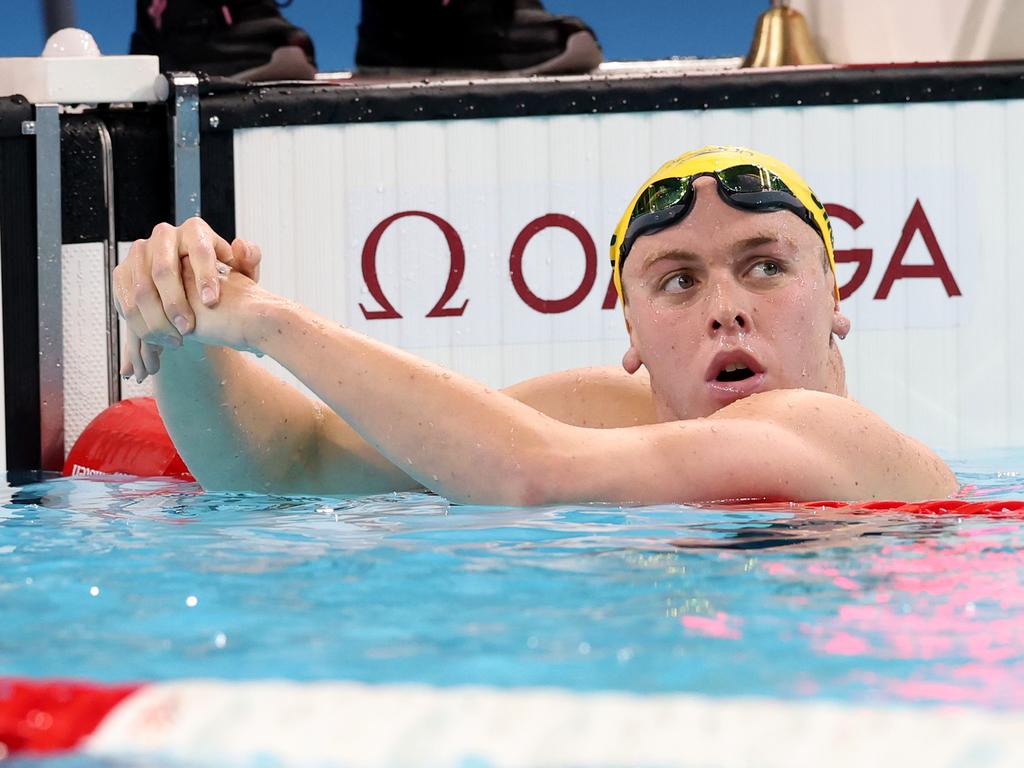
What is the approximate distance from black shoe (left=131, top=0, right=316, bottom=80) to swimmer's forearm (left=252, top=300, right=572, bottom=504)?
2534mm

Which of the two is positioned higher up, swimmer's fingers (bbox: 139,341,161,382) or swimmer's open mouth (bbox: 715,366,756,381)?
swimmer's fingers (bbox: 139,341,161,382)

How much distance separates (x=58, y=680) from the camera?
110cm

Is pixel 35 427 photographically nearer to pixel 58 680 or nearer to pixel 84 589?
pixel 84 589

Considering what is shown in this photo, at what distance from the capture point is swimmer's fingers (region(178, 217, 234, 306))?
213cm

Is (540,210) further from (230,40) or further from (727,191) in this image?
(727,191)

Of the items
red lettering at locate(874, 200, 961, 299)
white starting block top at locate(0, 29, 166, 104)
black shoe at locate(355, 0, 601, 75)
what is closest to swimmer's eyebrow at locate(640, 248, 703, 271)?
red lettering at locate(874, 200, 961, 299)

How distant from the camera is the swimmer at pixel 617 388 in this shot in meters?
2.04

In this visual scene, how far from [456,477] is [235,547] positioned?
1.14 ft

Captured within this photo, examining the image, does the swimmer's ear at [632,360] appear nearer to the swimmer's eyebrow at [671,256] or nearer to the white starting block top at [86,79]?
the swimmer's eyebrow at [671,256]

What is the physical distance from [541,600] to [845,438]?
0.90 metres

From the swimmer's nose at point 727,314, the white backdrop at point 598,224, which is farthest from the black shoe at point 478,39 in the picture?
the swimmer's nose at point 727,314

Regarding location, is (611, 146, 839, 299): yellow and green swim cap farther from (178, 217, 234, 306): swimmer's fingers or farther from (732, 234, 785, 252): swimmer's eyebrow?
(178, 217, 234, 306): swimmer's fingers

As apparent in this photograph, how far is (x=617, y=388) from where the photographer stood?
2.84 meters

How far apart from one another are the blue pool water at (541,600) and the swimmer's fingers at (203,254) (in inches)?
15.4
